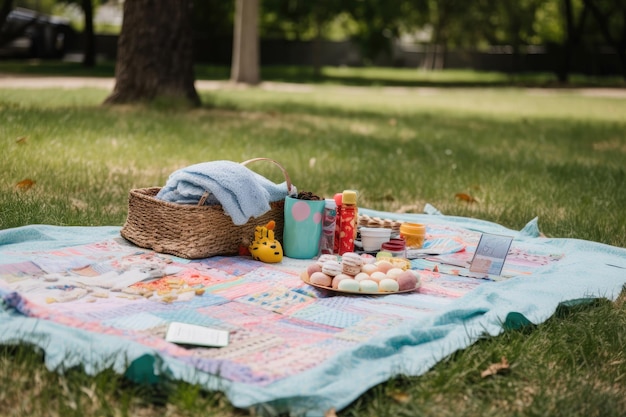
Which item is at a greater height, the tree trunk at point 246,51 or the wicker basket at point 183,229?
the tree trunk at point 246,51

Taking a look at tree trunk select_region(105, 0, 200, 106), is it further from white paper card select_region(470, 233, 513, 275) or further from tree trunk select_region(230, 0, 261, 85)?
tree trunk select_region(230, 0, 261, 85)

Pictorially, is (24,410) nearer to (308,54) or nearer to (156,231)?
(156,231)

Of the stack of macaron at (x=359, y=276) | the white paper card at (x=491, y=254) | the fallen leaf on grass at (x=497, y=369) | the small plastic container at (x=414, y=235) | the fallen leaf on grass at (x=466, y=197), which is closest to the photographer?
the fallen leaf on grass at (x=497, y=369)

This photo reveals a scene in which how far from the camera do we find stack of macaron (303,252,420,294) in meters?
3.48

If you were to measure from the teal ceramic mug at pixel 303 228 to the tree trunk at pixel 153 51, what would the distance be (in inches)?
242

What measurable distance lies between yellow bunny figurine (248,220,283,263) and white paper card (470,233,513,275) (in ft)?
3.10

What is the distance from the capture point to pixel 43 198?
16.3ft

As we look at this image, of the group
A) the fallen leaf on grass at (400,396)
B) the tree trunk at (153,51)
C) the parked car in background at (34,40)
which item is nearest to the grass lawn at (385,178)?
the fallen leaf on grass at (400,396)

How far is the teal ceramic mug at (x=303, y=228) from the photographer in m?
4.17

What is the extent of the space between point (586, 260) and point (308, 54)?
104 feet

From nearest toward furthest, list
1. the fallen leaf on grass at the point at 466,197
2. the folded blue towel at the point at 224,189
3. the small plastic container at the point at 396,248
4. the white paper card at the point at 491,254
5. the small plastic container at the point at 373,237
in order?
the white paper card at the point at 491,254 → the folded blue towel at the point at 224,189 → the small plastic container at the point at 396,248 → the small plastic container at the point at 373,237 → the fallen leaf on grass at the point at 466,197

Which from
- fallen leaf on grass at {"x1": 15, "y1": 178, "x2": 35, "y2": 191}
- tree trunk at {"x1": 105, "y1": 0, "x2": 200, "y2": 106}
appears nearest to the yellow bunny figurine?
fallen leaf on grass at {"x1": 15, "y1": 178, "x2": 35, "y2": 191}

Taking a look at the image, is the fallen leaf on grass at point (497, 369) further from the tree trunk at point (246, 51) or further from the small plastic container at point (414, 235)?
the tree trunk at point (246, 51)

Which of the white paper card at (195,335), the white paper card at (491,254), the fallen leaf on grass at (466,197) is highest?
the white paper card at (491,254)
